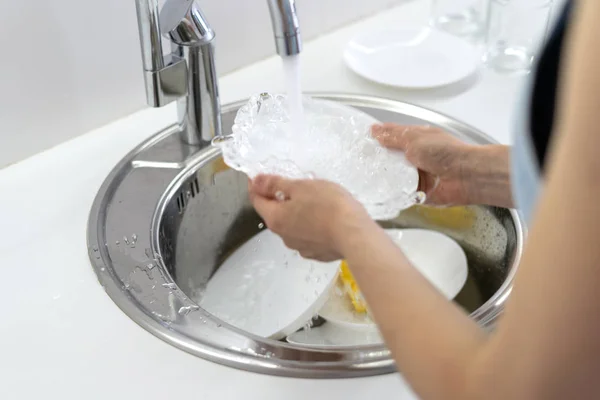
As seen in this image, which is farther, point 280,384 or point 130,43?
point 130,43

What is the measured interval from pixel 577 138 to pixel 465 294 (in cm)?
66

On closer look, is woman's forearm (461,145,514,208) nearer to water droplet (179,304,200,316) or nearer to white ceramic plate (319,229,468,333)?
white ceramic plate (319,229,468,333)

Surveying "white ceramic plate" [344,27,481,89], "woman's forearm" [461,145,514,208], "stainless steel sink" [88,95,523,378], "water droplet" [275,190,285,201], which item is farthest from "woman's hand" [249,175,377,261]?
"white ceramic plate" [344,27,481,89]

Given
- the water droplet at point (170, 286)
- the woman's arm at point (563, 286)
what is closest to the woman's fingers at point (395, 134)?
the water droplet at point (170, 286)

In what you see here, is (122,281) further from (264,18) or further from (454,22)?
(454,22)

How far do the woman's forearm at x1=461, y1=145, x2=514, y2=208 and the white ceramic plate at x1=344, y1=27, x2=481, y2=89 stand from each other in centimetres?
34

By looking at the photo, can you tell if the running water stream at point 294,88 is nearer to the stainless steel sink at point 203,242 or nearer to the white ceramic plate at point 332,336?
the stainless steel sink at point 203,242

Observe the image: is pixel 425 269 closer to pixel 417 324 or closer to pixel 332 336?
pixel 332 336

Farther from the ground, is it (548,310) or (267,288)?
(548,310)

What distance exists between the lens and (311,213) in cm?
56

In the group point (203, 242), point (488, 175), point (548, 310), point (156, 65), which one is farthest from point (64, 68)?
point (548, 310)

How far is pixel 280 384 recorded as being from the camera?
600 mm

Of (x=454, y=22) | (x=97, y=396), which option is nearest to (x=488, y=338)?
(x=97, y=396)

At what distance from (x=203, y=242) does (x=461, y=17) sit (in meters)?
0.67
